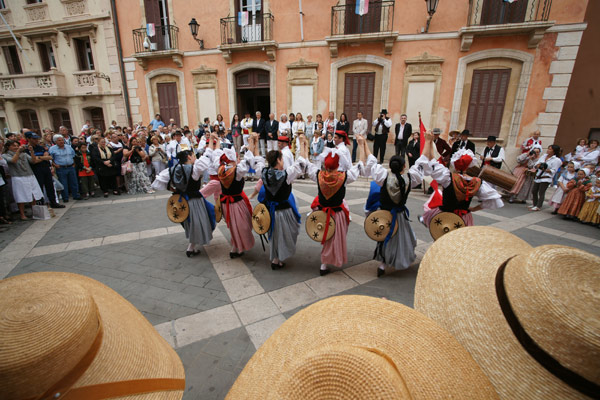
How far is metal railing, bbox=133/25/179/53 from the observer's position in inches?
551

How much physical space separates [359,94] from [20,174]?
1202 cm

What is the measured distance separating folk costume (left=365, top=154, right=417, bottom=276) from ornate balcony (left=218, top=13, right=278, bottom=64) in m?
11.3

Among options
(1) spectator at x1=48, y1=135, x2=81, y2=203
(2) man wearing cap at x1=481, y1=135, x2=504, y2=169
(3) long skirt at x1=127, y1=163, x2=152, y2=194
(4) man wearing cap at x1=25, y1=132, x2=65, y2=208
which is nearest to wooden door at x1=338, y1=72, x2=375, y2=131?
(2) man wearing cap at x1=481, y1=135, x2=504, y2=169

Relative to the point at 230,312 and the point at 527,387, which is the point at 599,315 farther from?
the point at 230,312

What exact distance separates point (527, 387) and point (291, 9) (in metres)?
14.8

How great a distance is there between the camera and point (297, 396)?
2.32 feet

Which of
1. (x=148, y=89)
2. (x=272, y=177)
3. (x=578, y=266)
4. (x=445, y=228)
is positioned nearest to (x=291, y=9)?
(x=148, y=89)

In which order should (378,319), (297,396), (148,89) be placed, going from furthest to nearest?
(148,89) < (378,319) < (297,396)

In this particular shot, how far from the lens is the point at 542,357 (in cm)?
93

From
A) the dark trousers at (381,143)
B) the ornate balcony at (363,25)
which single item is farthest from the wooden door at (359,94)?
the dark trousers at (381,143)

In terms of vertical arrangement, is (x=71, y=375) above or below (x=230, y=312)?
above

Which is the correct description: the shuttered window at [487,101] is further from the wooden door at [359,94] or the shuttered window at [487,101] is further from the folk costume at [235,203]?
the folk costume at [235,203]

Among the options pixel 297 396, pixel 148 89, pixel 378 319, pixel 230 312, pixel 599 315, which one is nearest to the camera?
pixel 297 396

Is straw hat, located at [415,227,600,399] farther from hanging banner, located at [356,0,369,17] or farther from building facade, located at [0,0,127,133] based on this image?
building facade, located at [0,0,127,133]
